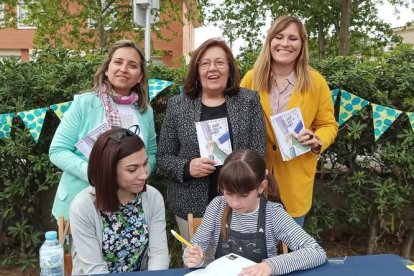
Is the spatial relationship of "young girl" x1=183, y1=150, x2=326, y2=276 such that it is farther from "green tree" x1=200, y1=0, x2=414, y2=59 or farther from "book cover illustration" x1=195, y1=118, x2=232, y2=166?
"green tree" x1=200, y1=0, x2=414, y2=59

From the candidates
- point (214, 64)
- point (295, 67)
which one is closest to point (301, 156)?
point (295, 67)

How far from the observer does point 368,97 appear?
373 cm

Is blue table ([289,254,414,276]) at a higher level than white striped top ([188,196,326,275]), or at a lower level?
lower

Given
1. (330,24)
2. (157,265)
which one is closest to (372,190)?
(157,265)

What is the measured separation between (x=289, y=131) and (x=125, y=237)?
1.11 metres

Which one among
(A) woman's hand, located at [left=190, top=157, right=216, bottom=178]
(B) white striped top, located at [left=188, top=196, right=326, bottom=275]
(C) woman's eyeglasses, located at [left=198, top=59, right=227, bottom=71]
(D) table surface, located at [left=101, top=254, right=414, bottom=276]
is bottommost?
(D) table surface, located at [left=101, top=254, right=414, bottom=276]

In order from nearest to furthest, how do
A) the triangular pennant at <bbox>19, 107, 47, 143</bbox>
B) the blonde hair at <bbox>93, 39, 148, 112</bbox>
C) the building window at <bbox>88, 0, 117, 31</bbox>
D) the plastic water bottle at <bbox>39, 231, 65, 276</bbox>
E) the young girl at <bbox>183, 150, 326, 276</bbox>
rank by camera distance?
the plastic water bottle at <bbox>39, 231, 65, 276</bbox>, the young girl at <bbox>183, 150, 326, 276</bbox>, the blonde hair at <bbox>93, 39, 148, 112</bbox>, the triangular pennant at <bbox>19, 107, 47, 143</bbox>, the building window at <bbox>88, 0, 117, 31</bbox>

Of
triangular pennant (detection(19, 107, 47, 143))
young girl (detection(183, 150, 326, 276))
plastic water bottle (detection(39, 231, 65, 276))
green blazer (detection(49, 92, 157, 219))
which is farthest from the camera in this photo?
triangular pennant (detection(19, 107, 47, 143))

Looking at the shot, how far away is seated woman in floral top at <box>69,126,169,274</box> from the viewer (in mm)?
2082

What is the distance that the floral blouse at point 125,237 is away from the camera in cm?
215

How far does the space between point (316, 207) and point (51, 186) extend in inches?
91.2

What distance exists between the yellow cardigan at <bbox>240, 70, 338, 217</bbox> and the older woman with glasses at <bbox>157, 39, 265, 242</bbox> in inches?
9.6

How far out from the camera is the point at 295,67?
9.10ft

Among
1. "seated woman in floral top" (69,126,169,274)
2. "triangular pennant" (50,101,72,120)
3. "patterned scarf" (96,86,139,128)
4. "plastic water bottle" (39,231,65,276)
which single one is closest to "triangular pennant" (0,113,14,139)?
"triangular pennant" (50,101,72,120)
